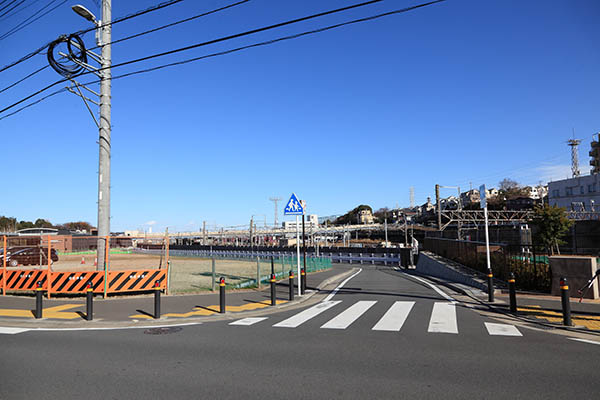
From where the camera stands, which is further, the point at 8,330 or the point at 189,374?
the point at 8,330

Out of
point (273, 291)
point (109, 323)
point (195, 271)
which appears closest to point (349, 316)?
point (273, 291)

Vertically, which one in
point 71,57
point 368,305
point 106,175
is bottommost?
point 368,305

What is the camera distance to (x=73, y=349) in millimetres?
7492

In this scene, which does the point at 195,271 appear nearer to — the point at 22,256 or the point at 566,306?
the point at 22,256

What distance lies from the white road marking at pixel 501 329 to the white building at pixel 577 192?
68907 millimetres

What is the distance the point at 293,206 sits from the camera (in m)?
15.0

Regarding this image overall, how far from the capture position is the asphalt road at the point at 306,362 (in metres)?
5.20

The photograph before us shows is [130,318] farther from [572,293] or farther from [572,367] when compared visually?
[572,293]

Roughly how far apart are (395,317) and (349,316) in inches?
46.5

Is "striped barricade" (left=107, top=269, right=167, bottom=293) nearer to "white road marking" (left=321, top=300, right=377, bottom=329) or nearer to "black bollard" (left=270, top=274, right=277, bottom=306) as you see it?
"black bollard" (left=270, top=274, right=277, bottom=306)

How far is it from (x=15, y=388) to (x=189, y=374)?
2.32m

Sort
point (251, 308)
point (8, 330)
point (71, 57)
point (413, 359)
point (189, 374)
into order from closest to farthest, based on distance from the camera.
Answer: point (189, 374) → point (413, 359) → point (8, 330) → point (251, 308) → point (71, 57)

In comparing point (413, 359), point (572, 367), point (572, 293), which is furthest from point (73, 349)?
point (572, 293)

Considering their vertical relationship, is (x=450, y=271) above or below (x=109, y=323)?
below
